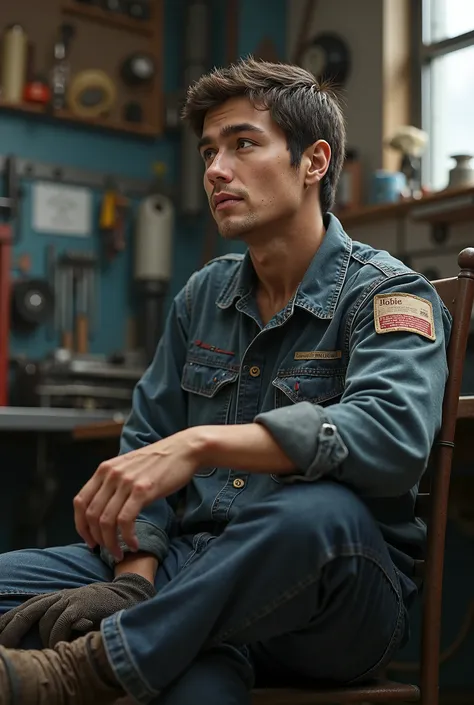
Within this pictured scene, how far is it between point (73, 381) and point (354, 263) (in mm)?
2014

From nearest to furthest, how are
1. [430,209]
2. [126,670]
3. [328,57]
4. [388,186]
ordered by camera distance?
1. [126,670]
2. [430,209]
3. [388,186]
4. [328,57]

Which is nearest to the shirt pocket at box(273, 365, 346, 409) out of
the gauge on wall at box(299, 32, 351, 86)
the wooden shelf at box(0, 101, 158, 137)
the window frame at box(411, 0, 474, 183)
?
the window frame at box(411, 0, 474, 183)

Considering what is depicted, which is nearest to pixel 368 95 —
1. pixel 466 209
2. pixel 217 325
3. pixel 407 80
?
pixel 407 80

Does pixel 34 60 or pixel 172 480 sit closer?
pixel 172 480

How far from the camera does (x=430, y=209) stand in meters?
3.34

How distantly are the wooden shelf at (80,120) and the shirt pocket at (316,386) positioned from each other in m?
2.80

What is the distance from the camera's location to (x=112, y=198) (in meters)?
4.20

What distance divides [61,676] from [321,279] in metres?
0.79

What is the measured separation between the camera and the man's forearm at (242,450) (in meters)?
1.27

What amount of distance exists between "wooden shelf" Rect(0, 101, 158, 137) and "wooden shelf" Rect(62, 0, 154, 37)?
435mm

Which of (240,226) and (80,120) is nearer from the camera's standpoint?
(240,226)

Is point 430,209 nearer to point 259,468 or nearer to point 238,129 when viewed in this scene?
point 238,129

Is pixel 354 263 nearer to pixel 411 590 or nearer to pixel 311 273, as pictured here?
pixel 311 273

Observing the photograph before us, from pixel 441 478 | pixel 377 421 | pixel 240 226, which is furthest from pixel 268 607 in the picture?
pixel 240 226
